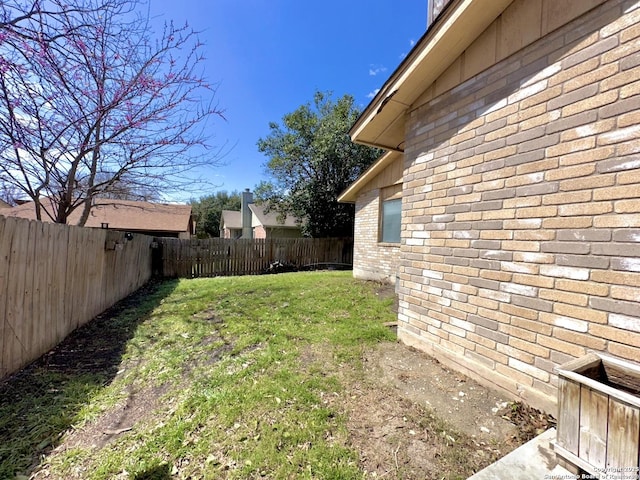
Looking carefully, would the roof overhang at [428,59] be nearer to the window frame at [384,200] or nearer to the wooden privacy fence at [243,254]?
the window frame at [384,200]

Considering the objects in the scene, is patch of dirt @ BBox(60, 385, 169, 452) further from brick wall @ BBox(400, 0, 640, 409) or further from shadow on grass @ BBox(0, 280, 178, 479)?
brick wall @ BBox(400, 0, 640, 409)

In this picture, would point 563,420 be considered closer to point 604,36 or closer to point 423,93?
point 604,36

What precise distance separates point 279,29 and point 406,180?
541 cm

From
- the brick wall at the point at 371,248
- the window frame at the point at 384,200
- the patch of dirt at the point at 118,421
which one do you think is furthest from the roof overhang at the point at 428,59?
the patch of dirt at the point at 118,421

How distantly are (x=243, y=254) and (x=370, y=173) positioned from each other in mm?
6847

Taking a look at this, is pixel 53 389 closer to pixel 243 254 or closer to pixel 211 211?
pixel 243 254

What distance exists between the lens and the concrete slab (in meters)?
1.62

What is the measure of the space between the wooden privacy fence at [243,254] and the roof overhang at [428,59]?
887 centimetres

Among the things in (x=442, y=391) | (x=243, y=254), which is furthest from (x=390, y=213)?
(x=243, y=254)

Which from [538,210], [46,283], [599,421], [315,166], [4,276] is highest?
[315,166]

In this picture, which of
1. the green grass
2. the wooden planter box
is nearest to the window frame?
the green grass

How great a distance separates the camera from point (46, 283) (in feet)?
12.0

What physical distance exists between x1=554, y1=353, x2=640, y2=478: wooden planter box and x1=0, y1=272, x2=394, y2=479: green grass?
4.43 feet

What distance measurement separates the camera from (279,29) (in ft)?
21.7
